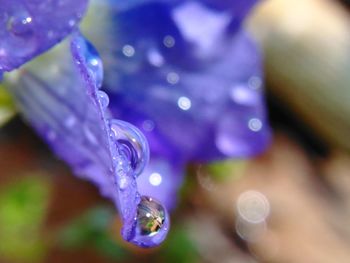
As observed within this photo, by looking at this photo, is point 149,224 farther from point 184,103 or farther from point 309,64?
point 309,64

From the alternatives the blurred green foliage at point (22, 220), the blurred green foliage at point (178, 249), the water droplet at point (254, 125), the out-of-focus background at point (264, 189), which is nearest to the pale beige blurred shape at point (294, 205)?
the out-of-focus background at point (264, 189)

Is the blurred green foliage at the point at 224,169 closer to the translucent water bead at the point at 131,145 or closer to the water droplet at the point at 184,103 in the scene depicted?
the water droplet at the point at 184,103

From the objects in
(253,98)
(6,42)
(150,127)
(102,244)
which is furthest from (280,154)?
(6,42)

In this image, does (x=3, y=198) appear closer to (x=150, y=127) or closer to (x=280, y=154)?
(x=150, y=127)

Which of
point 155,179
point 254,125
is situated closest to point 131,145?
point 155,179

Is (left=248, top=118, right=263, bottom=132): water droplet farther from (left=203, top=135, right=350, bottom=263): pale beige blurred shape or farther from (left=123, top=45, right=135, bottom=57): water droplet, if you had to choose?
(left=203, top=135, right=350, bottom=263): pale beige blurred shape

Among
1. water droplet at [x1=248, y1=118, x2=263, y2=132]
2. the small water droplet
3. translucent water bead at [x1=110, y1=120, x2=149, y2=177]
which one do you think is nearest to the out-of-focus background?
water droplet at [x1=248, y1=118, x2=263, y2=132]

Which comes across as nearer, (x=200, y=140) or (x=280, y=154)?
(x=200, y=140)
